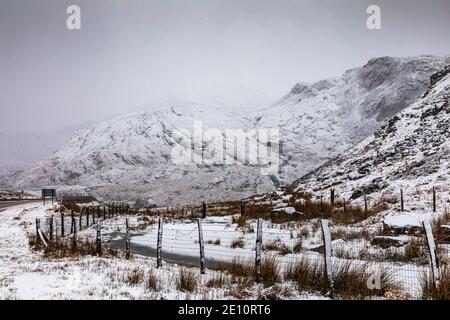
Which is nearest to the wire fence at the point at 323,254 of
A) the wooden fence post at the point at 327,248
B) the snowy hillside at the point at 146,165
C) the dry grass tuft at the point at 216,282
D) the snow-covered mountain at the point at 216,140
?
the wooden fence post at the point at 327,248

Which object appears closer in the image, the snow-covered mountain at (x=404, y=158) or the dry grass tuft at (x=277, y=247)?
the dry grass tuft at (x=277, y=247)

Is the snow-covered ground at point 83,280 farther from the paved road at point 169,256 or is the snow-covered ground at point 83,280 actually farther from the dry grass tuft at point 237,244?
the dry grass tuft at point 237,244

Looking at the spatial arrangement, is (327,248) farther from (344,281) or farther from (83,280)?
(83,280)

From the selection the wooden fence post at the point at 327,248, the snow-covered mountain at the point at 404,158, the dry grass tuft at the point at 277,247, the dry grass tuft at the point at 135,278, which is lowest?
the dry grass tuft at the point at 277,247

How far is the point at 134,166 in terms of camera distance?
260ft

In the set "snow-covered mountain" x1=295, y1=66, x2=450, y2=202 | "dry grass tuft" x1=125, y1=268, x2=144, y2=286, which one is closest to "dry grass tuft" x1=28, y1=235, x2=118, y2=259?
"dry grass tuft" x1=125, y1=268, x2=144, y2=286

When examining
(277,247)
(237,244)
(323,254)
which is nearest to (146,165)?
(237,244)

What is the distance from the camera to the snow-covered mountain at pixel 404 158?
2458cm

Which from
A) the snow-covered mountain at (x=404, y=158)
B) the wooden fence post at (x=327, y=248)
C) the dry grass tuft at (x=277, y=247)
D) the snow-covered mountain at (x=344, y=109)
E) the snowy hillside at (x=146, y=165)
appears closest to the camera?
the wooden fence post at (x=327, y=248)

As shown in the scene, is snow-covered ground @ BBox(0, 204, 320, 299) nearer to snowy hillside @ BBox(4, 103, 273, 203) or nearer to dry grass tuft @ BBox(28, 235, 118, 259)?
dry grass tuft @ BBox(28, 235, 118, 259)

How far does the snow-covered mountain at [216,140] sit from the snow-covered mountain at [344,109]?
0.68ft

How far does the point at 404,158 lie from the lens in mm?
29781

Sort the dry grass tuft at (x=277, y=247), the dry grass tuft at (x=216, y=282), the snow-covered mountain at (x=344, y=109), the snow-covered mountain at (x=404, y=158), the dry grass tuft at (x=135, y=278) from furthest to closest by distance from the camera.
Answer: the snow-covered mountain at (x=344, y=109)
the snow-covered mountain at (x=404, y=158)
the dry grass tuft at (x=277, y=247)
the dry grass tuft at (x=135, y=278)
the dry grass tuft at (x=216, y=282)

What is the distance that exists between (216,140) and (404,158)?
57228mm
